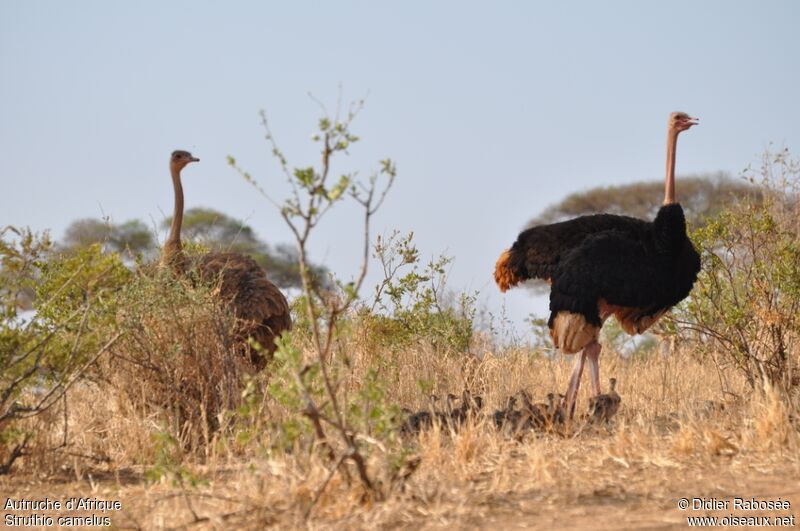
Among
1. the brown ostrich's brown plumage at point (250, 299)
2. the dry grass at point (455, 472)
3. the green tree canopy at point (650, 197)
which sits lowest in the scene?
the dry grass at point (455, 472)

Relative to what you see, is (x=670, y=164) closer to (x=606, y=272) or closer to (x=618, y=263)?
(x=618, y=263)

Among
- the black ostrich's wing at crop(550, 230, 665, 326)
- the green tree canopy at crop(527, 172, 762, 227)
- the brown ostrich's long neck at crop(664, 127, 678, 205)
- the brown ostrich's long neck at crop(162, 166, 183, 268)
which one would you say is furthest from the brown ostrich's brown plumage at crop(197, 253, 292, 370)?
the green tree canopy at crop(527, 172, 762, 227)

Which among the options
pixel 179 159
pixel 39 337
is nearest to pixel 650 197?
pixel 179 159

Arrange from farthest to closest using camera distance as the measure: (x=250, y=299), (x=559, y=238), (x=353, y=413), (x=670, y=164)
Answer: (x=670, y=164)
(x=250, y=299)
(x=559, y=238)
(x=353, y=413)

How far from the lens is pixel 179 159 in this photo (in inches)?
424

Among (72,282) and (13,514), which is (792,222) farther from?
(13,514)

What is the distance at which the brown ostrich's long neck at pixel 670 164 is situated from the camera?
841 cm

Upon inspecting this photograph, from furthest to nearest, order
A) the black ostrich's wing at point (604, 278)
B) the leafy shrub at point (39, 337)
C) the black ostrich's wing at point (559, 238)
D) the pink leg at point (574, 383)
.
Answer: the black ostrich's wing at point (559, 238), the black ostrich's wing at point (604, 278), the pink leg at point (574, 383), the leafy shrub at point (39, 337)

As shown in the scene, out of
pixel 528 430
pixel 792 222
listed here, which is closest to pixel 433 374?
pixel 528 430

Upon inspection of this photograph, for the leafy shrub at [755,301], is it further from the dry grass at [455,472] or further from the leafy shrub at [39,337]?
the leafy shrub at [39,337]

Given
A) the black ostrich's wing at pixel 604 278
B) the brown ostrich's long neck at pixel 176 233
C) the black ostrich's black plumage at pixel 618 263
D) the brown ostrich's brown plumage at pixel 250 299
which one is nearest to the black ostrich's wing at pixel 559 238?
the black ostrich's black plumage at pixel 618 263

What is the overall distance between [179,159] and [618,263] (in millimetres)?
4565

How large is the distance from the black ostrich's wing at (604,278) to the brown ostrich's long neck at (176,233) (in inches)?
98.3

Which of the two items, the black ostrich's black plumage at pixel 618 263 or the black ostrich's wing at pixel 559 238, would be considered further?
the black ostrich's wing at pixel 559 238
